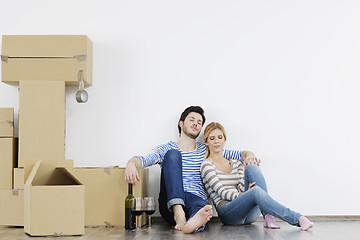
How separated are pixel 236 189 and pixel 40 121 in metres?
1.60

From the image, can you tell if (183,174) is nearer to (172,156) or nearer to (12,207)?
(172,156)

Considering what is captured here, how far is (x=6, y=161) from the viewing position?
4129 millimetres

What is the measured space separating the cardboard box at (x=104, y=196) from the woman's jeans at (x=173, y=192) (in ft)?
0.97

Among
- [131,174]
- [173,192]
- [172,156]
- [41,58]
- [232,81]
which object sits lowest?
[173,192]

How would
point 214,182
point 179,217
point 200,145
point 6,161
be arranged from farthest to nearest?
1. point 200,145
2. point 6,161
3. point 214,182
4. point 179,217

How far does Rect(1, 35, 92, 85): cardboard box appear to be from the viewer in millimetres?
4156

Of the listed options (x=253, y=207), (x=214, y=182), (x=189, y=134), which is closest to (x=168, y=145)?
(x=189, y=134)

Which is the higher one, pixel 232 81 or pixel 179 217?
pixel 232 81

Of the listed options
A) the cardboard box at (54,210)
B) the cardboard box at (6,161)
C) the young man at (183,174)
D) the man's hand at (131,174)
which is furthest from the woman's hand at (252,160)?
the cardboard box at (6,161)

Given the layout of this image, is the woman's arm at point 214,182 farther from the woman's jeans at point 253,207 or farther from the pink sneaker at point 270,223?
the pink sneaker at point 270,223

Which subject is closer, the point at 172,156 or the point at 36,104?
the point at 172,156

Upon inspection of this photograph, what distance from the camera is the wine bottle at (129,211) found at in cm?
374

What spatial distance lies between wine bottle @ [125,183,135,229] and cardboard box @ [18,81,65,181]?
2.30 feet

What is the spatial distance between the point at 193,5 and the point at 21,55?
1.48 meters
